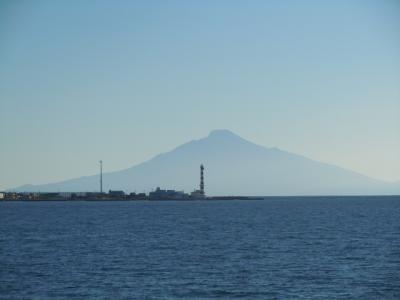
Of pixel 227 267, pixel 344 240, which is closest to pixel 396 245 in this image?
pixel 344 240

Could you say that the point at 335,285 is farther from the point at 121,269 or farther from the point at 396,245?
the point at 396,245

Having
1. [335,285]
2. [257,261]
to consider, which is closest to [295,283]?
[335,285]

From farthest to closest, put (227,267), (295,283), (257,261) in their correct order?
(257,261), (227,267), (295,283)

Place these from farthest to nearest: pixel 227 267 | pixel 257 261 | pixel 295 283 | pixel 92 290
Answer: pixel 257 261 < pixel 227 267 < pixel 295 283 < pixel 92 290

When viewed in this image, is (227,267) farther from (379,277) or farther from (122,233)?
A: (122,233)

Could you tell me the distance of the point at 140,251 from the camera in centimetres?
5150

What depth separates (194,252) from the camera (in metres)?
50.8

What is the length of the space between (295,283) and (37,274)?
16.3 m

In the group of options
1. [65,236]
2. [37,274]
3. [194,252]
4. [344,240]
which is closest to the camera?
[37,274]

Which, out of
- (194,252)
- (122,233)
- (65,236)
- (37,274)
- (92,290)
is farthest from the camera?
(122,233)

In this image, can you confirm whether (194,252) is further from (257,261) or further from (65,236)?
(65,236)

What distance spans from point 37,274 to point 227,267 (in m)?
12.6

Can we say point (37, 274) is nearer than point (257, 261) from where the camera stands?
Yes

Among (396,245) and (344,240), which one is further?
(344,240)
